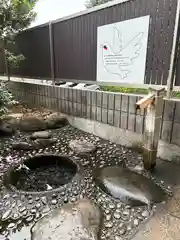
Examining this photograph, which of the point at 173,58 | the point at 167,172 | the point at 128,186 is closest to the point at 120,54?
the point at 173,58

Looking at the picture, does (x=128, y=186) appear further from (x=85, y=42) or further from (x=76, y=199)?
(x=85, y=42)

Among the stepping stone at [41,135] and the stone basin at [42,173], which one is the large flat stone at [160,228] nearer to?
the stone basin at [42,173]

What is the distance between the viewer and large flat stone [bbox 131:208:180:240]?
1.42m

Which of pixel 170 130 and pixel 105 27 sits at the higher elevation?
pixel 105 27

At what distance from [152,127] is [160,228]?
1110 mm

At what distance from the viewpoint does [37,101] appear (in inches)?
193

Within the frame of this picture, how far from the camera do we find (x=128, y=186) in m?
1.98

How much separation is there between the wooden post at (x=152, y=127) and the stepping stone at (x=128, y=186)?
0.87 feet

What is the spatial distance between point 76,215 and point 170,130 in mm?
1630

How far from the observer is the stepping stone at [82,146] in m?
2.88

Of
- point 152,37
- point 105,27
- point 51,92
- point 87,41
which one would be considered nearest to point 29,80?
point 51,92

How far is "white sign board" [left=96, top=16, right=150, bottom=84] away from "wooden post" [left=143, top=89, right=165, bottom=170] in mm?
620

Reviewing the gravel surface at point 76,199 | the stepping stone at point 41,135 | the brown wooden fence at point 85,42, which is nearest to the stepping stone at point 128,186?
the gravel surface at point 76,199

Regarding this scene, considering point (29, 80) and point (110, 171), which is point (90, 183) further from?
point (29, 80)
